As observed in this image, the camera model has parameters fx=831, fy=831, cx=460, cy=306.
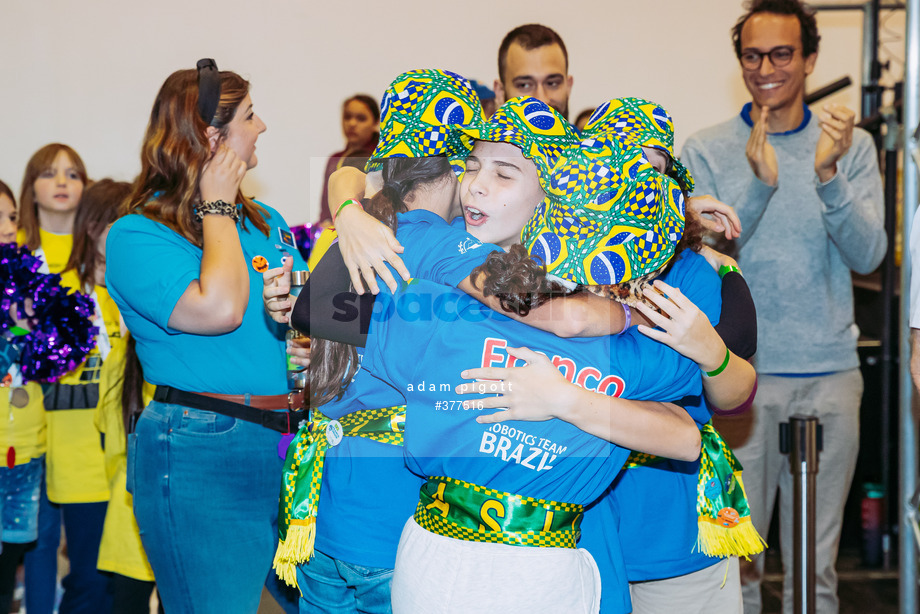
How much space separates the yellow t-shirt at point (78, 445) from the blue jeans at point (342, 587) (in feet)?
4.36

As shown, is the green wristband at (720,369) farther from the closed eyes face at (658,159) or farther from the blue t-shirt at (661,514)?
the closed eyes face at (658,159)

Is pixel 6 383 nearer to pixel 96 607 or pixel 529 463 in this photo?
pixel 96 607

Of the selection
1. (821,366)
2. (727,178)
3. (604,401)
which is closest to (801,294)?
(821,366)

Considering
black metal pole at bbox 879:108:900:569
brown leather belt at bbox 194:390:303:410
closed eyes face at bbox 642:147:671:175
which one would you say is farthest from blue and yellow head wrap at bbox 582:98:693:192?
black metal pole at bbox 879:108:900:569

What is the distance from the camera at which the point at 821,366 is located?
2.31 m

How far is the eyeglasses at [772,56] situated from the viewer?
2.37 metres

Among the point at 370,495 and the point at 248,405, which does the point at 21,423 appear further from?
the point at 370,495

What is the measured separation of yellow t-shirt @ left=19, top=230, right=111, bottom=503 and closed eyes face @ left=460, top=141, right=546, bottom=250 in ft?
5.86

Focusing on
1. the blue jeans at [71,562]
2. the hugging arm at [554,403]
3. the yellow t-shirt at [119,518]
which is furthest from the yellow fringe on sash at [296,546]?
the blue jeans at [71,562]

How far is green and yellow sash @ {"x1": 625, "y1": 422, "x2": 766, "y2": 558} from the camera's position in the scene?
4.61ft

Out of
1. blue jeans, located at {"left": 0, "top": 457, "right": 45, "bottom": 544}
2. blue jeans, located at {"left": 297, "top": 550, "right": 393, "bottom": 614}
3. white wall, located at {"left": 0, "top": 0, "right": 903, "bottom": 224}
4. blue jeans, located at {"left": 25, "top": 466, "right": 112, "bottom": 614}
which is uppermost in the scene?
white wall, located at {"left": 0, "top": 0, "right": 903, "bottom": 224}

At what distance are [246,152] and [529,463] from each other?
1092mm

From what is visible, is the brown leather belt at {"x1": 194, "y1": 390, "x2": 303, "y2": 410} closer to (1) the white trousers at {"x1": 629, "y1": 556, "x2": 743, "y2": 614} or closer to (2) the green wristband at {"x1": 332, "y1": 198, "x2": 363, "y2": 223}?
(2) the green wristband at {"x1": 332, "y1": 198, "x2": 363, "y2": 223}

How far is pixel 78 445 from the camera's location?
8.04ft
